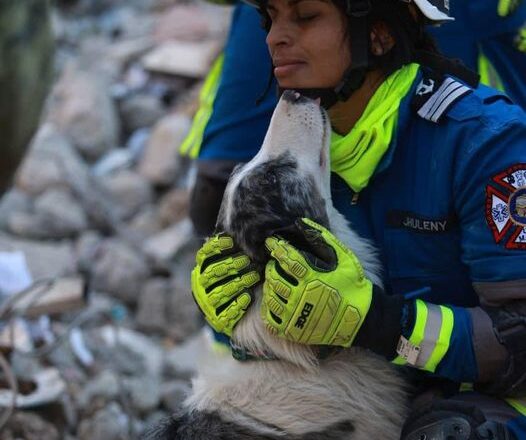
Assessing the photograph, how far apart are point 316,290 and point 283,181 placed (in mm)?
388

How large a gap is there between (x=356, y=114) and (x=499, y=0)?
1.23 metres

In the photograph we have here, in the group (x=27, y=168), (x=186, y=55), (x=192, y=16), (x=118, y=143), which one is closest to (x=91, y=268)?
(x=27, y=168)

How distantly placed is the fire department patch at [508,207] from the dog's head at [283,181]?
0.48m

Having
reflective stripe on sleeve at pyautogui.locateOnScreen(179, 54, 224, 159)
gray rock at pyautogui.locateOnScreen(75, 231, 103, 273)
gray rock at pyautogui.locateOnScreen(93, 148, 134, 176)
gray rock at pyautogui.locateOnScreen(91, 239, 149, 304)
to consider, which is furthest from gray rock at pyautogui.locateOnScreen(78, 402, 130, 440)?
gray rock at pyautogui.locateOnScreen(93, 148, 134, 176)

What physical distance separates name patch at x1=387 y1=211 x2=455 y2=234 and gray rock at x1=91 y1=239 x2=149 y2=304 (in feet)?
14.1

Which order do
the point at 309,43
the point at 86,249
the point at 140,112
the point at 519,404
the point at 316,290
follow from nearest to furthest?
1. the point at 316,290
2. the point at 519,404
3. the point at 309,43
4. the point at 86,249
5. the point at 140,112

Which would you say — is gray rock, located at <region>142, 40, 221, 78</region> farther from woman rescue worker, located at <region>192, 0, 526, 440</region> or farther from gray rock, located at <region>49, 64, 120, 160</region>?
woman rescue worker, located at <region>192, 0, 526, 440</region>

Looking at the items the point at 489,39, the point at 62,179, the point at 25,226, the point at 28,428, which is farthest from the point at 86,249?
the point at 489,39

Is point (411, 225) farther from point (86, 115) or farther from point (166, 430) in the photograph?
point (86, 115)

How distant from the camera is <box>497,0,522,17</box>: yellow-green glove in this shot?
408cm

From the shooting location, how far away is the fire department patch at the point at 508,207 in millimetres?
2809

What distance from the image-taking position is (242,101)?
4.26 metres

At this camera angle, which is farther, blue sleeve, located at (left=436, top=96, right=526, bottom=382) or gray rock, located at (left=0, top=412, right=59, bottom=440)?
gray rock, located at (left=0, top=412, right=59, bottom=440)

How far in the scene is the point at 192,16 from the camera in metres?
9.75
